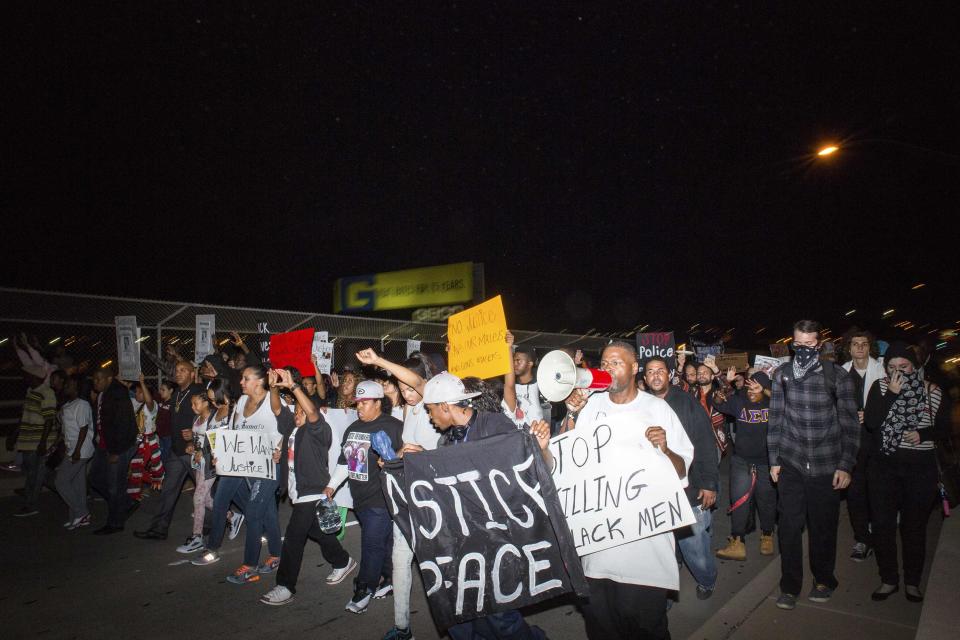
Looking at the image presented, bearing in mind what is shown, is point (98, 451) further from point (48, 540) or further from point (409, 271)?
point (409, 271)

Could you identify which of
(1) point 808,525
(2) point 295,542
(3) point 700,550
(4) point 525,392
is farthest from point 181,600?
(1) point 808,525

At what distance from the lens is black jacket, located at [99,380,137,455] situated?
7.55 m

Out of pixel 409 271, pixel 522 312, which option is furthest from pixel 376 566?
pixel 522 312

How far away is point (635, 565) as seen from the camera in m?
3.19

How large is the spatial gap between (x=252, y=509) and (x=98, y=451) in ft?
12.0

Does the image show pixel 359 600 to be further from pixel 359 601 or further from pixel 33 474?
pixel 33 474

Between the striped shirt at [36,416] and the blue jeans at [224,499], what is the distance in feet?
14.0

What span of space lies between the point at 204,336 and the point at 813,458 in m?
9.30

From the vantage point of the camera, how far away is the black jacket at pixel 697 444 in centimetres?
441

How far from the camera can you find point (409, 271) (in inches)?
1526

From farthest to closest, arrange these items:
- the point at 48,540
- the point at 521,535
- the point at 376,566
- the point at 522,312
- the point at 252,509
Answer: the point at 522,312 → the point at 48,540 → the point at 252,509 → the point at 376,566 → the point at 521,535

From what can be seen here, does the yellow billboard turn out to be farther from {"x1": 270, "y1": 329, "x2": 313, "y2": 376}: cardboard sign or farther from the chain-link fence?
{"x1": 270, "y1": 329, "x2": 313, "y2": 376}: cardboard sign

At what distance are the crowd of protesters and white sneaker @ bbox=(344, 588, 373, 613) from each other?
1cm

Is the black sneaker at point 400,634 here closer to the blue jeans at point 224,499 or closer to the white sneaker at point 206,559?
the blue jeans at point 224,499
